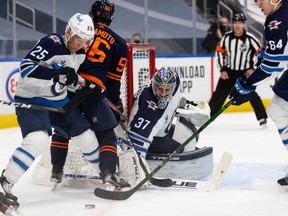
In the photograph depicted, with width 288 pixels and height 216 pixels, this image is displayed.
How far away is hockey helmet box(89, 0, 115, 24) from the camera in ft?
12.9

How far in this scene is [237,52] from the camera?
7180 mm

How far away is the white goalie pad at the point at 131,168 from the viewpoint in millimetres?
3895

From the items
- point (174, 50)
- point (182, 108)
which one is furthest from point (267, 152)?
point (174, 50)

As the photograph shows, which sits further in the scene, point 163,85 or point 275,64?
point 163,85

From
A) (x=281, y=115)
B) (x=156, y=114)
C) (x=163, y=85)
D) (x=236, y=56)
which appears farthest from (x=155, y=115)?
(x=236, y=56)

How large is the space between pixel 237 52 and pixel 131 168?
350 cm

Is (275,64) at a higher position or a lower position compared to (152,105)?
higher

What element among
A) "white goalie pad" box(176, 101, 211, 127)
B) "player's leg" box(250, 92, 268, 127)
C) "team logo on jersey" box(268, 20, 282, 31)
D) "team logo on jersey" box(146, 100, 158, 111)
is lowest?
"player's leg" box(250, 92, 268, 127)

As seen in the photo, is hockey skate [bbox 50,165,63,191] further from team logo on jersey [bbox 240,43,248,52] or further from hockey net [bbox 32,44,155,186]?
team logo on jersey [bbox 240,43,248,52]

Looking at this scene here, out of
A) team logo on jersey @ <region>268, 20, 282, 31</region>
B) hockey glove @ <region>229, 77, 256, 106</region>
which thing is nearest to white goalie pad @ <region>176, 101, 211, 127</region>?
hockey glove @ <region>229, 77, 256, 106</region>

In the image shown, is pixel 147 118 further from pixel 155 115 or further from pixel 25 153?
pixel 25 153

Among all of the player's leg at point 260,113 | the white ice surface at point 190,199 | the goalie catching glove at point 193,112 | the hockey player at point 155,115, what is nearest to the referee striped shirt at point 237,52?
the player's leg at point 260,113

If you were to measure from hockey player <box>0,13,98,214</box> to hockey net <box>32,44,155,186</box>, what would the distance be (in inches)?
22.9

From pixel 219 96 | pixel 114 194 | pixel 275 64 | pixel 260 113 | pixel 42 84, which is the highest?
pixel 275 64
